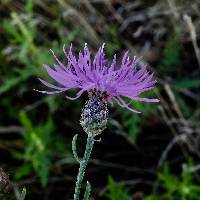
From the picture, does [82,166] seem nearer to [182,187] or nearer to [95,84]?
[95,84]

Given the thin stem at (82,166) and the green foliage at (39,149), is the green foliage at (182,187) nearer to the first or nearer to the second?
the green foliage at (39,149)

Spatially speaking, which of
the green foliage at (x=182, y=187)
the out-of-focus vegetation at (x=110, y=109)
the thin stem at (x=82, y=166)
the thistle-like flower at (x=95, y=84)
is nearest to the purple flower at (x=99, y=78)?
the thistle-like flower at (x=95, y=84)

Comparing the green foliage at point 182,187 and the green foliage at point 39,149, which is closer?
the green foliage at point 182,187

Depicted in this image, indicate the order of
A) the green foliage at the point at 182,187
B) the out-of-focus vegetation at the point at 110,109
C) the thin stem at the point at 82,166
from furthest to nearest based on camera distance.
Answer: the out-of-focus vegetation at the point at 110,109
the green foliage at the point at 182,187
the thin stem at the point at 82,166

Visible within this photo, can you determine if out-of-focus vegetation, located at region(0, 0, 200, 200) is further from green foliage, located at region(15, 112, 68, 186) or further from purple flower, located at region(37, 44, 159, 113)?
purple flower, located at region(37, 44, 159, 113)

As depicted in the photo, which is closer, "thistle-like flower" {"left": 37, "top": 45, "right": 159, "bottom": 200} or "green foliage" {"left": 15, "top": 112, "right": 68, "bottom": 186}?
"thistle-like flower" {"left": 37, "top": 45, "right": 159, "bottom": 200}

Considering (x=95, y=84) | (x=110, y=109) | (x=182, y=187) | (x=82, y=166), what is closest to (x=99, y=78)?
(x=95, y=84)

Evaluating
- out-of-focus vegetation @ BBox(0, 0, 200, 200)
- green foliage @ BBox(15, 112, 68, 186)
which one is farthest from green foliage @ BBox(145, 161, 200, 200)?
green foliage @ BBox(15, 112, 68, 186)

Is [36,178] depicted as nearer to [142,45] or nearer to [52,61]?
[52,61]
